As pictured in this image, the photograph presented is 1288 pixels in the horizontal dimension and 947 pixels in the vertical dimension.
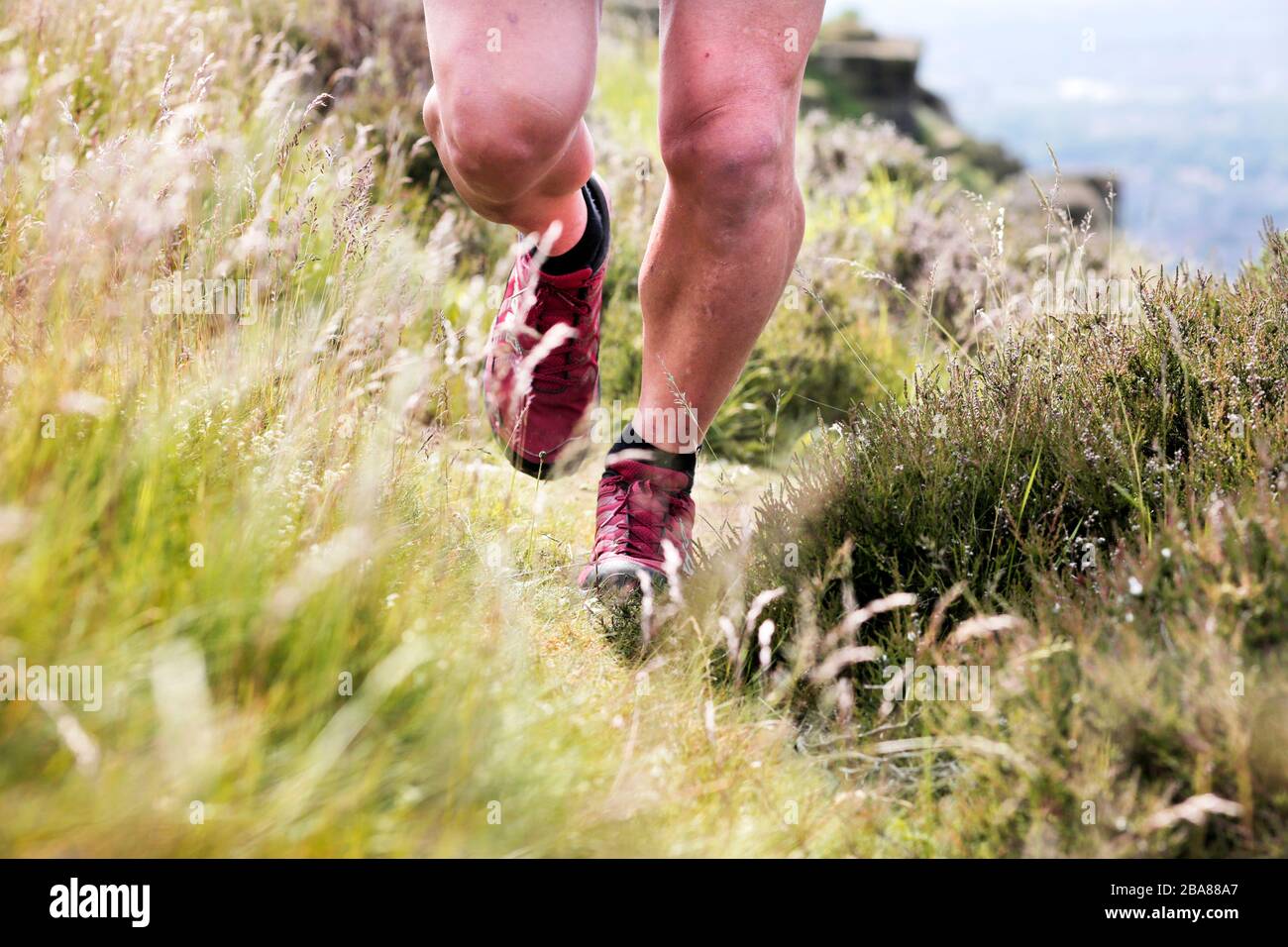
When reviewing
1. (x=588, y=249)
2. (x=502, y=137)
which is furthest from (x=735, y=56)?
(x=588, y=249)

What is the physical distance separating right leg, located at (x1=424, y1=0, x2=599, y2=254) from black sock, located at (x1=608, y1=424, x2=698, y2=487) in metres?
0.65

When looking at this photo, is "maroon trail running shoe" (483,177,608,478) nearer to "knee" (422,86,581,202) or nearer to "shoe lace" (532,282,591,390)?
"shoe lace" (532,282,591,390)

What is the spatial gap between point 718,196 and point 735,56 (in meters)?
0.29

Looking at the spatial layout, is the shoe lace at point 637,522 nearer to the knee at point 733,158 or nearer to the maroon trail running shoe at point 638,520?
the maroon trail running shoe at point 638,520

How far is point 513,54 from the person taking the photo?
2.23 metres

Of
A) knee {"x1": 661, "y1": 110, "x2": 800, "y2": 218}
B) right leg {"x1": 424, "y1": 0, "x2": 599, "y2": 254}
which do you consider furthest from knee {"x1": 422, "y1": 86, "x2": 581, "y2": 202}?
knee {"x1": 661, "y1": 110, "x2": 800, "y2": 218}

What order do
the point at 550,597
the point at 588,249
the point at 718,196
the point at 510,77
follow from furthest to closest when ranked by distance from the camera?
the point at 588,249
the point at 550,597
the point at 718,196
the point at 510,77

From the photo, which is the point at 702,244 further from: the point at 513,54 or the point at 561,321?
the point at 561,321

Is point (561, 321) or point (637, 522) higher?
point (561, 321)

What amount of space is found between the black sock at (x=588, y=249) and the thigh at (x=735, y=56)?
68 cm

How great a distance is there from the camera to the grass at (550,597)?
1.40m

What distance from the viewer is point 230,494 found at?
1751mm

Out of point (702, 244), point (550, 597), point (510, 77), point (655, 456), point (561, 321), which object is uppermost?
point (510, 77)
